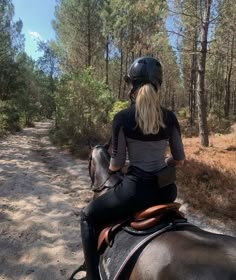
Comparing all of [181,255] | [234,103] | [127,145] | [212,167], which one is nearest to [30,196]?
[212,167]

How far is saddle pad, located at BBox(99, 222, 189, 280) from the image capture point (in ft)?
7.83

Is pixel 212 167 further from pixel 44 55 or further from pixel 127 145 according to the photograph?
pixel 44 55

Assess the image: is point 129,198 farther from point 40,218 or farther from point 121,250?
point 40,218

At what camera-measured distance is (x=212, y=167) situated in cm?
834

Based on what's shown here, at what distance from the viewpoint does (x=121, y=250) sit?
2564mm

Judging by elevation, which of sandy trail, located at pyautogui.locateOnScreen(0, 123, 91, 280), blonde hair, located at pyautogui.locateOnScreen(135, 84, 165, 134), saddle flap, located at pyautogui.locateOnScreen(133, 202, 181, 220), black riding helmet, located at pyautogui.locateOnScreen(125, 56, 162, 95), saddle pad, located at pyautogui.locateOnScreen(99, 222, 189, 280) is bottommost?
sandy trail, located at pyautogui.locateOnScreen(0, 123, 91, 280)

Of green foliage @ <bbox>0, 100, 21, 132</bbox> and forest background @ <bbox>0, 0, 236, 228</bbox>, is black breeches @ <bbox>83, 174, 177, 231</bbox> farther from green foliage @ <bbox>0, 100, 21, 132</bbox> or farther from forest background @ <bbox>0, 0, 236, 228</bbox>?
green foliage @ <bbox>0, 100, 21, 132</bbox>

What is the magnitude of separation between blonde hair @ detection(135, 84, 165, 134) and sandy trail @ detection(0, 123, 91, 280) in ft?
8.36

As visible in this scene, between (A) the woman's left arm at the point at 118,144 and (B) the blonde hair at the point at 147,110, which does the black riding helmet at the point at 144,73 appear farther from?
(A) the woman's left arm at the point at 118,144

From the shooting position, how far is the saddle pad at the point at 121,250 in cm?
239

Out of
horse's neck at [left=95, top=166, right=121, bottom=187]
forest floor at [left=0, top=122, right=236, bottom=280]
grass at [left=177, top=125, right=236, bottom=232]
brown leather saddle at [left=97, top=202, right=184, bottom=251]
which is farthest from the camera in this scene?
grass at [left=177, top=125, right=236, bottom=232]

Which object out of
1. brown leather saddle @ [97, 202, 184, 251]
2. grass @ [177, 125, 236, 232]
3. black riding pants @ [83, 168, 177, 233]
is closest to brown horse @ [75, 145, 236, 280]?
brown leather saddle @ [97, 202, 184, 251]

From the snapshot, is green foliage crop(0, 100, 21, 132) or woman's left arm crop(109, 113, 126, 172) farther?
green foliage crop(0, 100, 21, 132)

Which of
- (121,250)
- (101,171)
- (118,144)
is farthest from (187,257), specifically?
(101,171)
